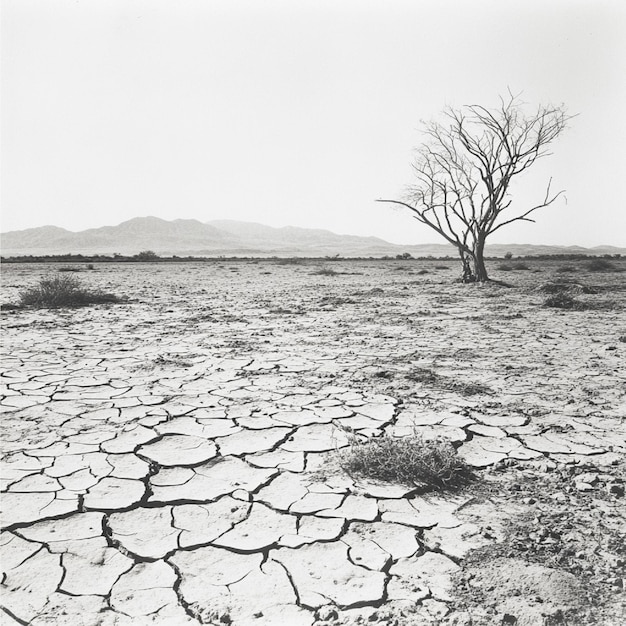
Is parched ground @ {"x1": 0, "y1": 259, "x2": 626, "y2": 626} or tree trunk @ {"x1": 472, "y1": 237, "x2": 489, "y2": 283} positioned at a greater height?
tree trunk @ {"x1": 472, "y1": 237, "x2": 489, "y2": 283}

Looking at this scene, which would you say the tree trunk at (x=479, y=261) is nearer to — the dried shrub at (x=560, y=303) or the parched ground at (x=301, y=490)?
the dried shrub at (x=560, y=303)

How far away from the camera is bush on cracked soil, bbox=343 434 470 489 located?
9.49ft

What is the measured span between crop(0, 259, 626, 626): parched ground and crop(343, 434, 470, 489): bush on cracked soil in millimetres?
100

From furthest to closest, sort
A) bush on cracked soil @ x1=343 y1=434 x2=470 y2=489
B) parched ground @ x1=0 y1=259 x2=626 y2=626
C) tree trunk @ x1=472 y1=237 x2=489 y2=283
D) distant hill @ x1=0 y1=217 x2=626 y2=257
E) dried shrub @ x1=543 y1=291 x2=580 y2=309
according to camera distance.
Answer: distant hill @ x1=0 y1=217 x2=626 y2=257 < tree trunk @ x1=472 y1=237 x2=489 y2=283 < dried shrub @ x1=543 y1=291 x2=580 y2=309 < bush on cracked soil @ x1=343 y1=434 x2=470 y2=489 < parched ground @ x1=0 y1=259 x2=626 y2=626

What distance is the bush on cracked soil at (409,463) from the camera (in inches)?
114

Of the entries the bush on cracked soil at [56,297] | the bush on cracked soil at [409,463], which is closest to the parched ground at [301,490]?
the bush on cracked soil at [409,463]

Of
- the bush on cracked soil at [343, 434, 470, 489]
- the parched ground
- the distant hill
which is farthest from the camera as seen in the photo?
the distant hill

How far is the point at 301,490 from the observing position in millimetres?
2855

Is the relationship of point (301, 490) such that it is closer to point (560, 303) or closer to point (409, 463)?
point (409, 463)

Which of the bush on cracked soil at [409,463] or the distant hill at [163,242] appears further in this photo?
the distant hill at [163,242]

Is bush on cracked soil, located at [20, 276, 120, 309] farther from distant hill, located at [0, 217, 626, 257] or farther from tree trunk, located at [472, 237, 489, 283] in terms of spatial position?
distant hill, located at [0, 217, 626, 257]

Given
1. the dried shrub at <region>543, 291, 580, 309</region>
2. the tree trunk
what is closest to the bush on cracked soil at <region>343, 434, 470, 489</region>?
the dried shrub at <region>543, 291, 580, 309</region>

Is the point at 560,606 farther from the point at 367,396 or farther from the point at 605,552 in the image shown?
the point at 367,396

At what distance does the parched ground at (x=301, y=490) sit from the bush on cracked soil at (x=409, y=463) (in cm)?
10
